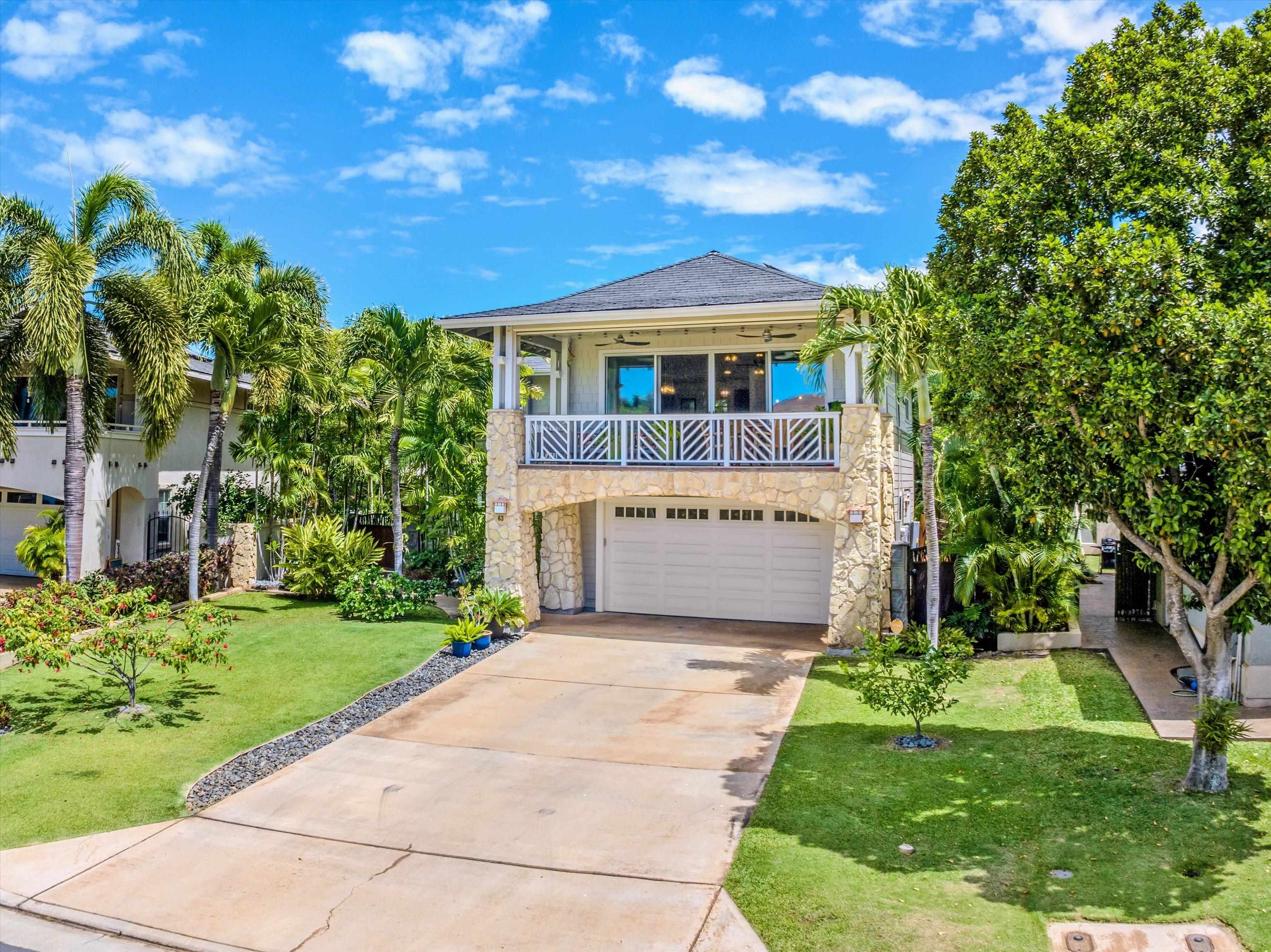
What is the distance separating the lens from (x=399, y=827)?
7.89 metres

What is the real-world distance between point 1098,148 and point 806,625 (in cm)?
994

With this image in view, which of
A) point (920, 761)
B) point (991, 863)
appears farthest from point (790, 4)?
point (991, 863)

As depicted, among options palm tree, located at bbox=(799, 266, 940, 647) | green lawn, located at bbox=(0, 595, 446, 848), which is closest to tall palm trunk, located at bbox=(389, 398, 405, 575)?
green lawn, located at bbox=(0, 595, 446, 848)

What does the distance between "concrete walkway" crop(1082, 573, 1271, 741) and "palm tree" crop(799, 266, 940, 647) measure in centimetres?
243

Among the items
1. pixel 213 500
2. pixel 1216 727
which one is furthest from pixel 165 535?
pixel 1216 727

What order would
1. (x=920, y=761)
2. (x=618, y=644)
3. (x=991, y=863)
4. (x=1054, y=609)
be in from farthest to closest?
1. (x=618, y=644)
2. (x=1054, y=609)
3. (x=920, y=761)
4. (x=991, y=863)

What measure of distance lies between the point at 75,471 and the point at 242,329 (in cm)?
394

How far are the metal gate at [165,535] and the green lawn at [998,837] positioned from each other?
1794cm

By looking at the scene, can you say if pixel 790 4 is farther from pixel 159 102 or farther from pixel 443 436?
pixel 159 102

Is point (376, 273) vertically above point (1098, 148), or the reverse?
point (376, 273)

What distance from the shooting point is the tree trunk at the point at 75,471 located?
15.5m

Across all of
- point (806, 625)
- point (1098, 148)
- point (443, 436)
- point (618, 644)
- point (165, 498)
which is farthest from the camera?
point (165, 498)

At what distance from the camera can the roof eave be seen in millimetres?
13969

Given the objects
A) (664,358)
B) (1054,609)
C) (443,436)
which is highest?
(664,358)
